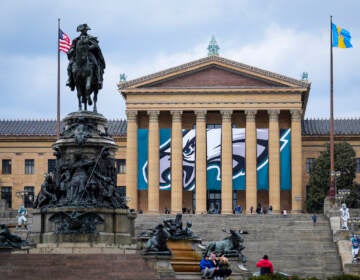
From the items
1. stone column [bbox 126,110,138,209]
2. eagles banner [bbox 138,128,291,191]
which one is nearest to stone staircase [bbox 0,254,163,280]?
stone column [bbox 126,110,138,209]

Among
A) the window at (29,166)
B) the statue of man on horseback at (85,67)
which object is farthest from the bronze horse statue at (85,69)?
the window at (29,166)

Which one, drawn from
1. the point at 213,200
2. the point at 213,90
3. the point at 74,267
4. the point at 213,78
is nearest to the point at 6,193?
the point at 213,200

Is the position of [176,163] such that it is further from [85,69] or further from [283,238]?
[85,69]

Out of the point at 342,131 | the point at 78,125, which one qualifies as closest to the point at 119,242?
the point at 78,125

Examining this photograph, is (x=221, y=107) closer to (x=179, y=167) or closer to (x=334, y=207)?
(x=179, y=167)

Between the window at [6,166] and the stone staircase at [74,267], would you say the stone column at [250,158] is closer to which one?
the window at [6,166]

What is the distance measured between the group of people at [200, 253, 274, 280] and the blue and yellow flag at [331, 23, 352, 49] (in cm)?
4358

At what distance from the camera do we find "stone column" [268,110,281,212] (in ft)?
305

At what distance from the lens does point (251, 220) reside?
73938 millimetres

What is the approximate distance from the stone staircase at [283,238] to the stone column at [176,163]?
15.3m

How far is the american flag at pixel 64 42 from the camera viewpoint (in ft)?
247

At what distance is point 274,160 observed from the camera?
3686 inches

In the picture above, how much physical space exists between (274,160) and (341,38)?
66.4ft

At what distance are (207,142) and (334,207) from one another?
80.2 ft
